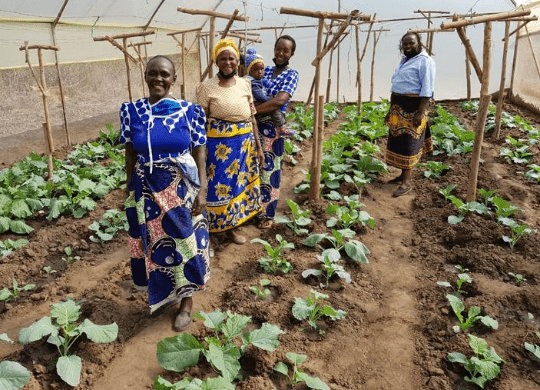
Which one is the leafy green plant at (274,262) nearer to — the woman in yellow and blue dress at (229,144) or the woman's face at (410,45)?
the woman in yellow and blue dress at (229,144)

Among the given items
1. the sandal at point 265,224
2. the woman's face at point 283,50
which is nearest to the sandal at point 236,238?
the sandal at point 265,224

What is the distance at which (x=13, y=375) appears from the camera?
2225 millimetres

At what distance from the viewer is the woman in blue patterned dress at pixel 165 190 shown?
8.68 ft

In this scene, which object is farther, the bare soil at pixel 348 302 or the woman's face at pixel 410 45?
the woman's face at pixel 410 45

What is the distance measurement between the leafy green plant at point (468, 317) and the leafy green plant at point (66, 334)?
84.0 inches

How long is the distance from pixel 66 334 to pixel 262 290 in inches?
53.6

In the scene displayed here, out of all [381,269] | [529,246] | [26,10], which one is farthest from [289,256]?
[26,10]

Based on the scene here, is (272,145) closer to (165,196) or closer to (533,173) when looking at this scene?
(165,196)

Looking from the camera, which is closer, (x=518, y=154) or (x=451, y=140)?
(x=518, y=154)

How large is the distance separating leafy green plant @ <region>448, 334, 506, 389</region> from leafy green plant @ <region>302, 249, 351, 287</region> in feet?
3.34

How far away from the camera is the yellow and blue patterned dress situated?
3.61m

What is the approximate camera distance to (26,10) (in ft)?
29.4

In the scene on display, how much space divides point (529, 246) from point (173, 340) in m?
3.14

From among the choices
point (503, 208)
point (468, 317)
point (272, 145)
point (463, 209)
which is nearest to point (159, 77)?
point (272, 145)
